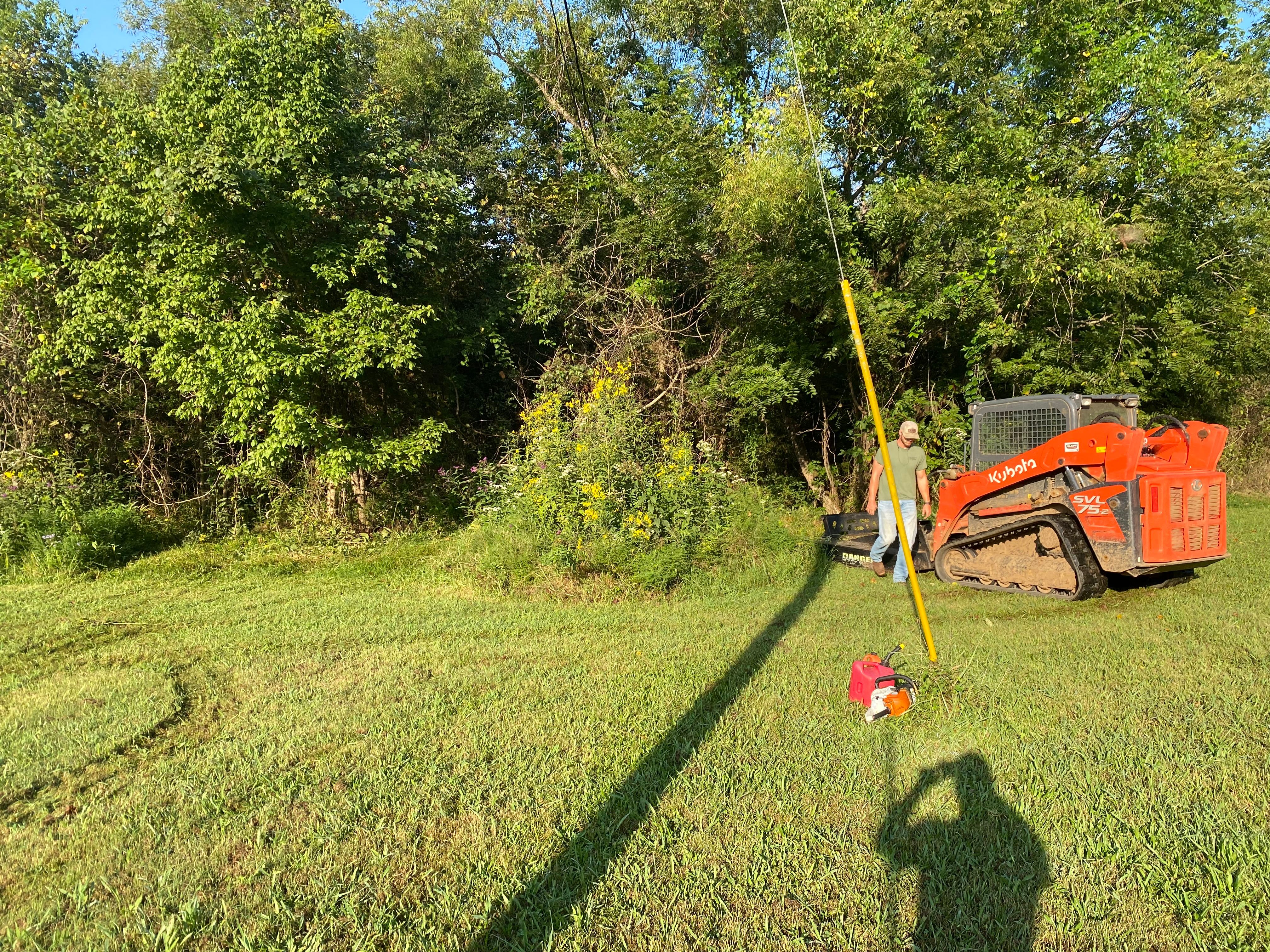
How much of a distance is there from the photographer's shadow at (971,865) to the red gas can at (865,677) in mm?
787

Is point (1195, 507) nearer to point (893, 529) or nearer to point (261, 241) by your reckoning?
point (893, 529)

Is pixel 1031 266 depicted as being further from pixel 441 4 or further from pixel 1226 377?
pixel 441 4

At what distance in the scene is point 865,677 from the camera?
14.1 feet

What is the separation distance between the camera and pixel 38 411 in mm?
11156

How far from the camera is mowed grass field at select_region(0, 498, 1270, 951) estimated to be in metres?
2.55

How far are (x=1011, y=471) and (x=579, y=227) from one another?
337 inches

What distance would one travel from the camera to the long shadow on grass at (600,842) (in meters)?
2.51

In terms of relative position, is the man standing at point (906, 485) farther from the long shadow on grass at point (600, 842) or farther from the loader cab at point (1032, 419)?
the long shadow on grass at point (600, 842)

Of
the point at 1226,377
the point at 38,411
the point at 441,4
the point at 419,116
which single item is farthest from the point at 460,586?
the point at 1226,377

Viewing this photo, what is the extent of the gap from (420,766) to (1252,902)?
344cm

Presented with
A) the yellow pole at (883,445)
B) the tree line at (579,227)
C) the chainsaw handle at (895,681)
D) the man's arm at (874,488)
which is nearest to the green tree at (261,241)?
the tree line at (579,227)

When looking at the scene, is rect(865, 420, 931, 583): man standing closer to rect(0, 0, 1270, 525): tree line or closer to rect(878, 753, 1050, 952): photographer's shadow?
rect(0, 0, 1270, 525): tree line

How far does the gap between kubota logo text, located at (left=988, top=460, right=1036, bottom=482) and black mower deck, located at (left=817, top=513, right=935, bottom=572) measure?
93 cm

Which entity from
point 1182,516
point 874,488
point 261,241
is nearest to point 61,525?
point 261,241
